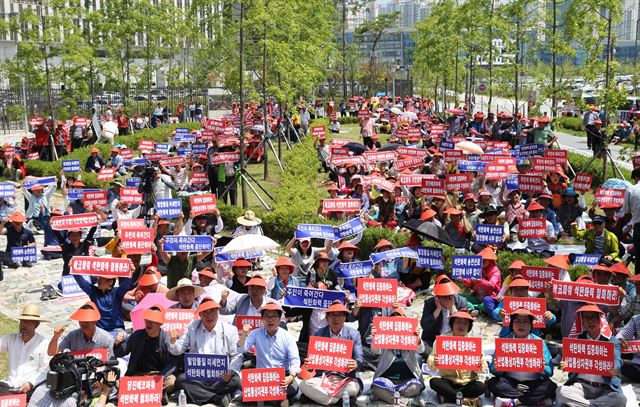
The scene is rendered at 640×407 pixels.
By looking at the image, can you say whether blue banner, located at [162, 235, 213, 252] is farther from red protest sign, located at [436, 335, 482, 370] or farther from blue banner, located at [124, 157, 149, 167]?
blue banner, located at [124, 157, 149, 167]

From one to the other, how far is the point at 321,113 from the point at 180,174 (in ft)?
103

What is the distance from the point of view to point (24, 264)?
55.2 ft

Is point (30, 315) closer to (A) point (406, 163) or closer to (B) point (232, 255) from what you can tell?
(B) point (232, 255)

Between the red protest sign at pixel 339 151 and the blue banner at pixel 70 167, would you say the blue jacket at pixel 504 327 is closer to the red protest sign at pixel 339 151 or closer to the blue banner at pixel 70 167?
the red protest sign at pixel 339 151

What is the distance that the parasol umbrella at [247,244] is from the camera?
43.4 feet

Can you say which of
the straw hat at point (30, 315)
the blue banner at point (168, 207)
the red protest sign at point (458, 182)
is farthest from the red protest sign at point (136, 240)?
the red protest sign at point (458, 182)

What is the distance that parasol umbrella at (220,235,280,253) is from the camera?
13.2 m

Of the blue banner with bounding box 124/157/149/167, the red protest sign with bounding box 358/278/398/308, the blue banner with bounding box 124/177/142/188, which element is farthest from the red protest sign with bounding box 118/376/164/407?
the blue banner with bounding box 124/157/149/167

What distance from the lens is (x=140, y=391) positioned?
9.55 m

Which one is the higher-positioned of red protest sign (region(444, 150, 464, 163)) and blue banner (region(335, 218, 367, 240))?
red protest sign (region(444, 150, 464, 163))

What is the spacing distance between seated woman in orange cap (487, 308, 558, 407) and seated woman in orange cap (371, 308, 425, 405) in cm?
90

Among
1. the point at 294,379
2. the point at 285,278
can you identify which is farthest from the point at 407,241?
the point at 294,379

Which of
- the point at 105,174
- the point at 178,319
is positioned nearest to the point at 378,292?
the point at 178,319

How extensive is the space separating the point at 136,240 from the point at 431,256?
477cm
